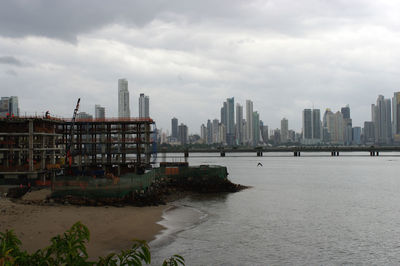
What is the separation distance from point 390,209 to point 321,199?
12.9 m

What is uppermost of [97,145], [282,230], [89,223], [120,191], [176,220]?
Result: [97,145]

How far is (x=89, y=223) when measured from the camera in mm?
40125

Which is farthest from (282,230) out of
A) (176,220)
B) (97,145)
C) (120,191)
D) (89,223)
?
(97,145)

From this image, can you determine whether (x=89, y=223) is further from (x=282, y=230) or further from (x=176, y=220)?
(x=282, y=230)

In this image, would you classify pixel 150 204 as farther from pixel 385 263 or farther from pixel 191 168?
pixel 385 263

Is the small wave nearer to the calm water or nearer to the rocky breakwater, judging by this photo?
the calm water

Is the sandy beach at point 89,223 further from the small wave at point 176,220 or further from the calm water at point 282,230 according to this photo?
the calm water at point 282,230

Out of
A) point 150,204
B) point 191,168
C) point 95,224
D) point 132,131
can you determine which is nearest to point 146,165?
point 132,131

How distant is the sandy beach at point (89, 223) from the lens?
32750mm

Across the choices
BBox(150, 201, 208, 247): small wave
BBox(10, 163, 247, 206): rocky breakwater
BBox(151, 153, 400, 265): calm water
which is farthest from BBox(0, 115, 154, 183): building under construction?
BBox(150, 201, 208, 247): small wave

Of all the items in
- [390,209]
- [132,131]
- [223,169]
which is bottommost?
[390,209]

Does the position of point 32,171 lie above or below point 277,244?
above

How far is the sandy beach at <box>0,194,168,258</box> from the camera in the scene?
107ft

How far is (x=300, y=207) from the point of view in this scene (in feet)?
196
